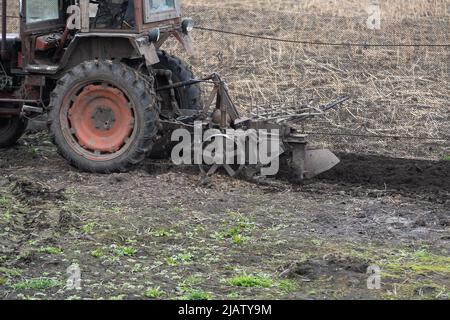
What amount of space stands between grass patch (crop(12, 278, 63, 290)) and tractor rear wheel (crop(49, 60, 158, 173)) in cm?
364

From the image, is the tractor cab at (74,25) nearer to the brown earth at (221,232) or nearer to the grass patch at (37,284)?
the brown earth at (221,232)

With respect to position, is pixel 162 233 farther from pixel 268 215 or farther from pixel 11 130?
pixel 11 130

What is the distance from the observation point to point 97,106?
999cm

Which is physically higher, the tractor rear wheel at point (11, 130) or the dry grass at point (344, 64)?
the dry grass at point (344, 64)

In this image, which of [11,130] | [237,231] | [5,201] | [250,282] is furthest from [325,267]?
[11,130]

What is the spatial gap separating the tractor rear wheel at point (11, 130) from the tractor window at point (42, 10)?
59.3 inches

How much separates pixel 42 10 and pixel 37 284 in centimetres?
498

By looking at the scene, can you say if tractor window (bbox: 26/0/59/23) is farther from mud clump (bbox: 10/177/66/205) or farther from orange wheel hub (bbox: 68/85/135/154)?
mud clump (bbox: 10/177/66/205)

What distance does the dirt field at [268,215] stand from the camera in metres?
6.30

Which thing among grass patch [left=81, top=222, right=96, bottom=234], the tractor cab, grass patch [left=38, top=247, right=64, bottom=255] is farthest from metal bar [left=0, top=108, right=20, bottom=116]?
grass patch [left=38, top=247, right=64, bottom=255]

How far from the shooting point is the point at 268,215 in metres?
8.29

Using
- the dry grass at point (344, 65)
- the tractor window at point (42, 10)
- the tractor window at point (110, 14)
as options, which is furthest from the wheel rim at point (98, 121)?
the dry grass at point (344, 65)

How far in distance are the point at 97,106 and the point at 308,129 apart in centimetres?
333
